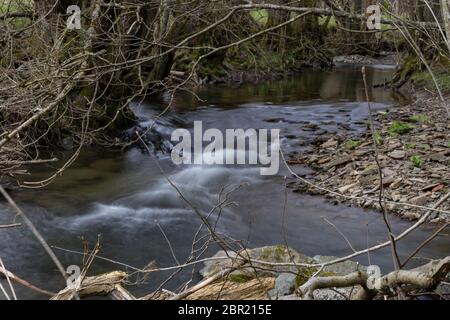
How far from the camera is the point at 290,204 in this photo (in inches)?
289

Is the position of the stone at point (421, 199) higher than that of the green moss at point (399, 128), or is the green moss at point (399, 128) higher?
the green moss at point (399, 128)

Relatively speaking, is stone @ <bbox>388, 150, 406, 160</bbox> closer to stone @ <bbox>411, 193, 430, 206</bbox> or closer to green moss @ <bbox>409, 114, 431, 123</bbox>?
stone @ <bbox>411, 193, 430, 206</bbox>

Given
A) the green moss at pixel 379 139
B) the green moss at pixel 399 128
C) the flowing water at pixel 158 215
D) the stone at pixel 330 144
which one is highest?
the green moss at pixel 399 128

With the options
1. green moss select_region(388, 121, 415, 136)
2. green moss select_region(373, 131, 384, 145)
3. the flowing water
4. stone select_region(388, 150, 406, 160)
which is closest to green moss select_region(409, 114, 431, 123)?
green moss select_region(388, 121, 415, 136)

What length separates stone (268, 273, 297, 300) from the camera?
398cm

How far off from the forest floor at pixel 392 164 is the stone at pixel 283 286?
2009 millimetres

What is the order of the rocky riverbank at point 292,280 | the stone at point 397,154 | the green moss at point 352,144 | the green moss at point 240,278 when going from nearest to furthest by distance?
the rocky riverbank at point 292,280 < the green moss at point 240,278 < the stone at point 397,154 < the green moss at point 352,144

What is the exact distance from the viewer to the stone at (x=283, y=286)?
3982 mm

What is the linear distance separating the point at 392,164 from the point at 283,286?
4.75m

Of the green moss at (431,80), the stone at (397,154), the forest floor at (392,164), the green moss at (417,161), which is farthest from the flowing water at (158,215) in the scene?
the green moss at (431,80)

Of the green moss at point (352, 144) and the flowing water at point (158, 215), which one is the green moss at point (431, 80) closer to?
the flowing water at point (158, 215)

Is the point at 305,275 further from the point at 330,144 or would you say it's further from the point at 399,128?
the point at 399,128

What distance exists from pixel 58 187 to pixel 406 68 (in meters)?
13.2

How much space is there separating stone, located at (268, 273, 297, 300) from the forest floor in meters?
2.01
